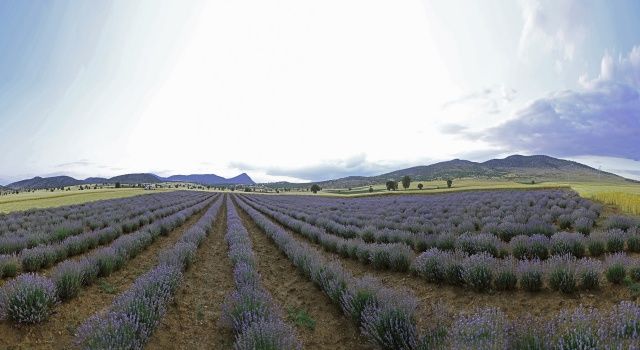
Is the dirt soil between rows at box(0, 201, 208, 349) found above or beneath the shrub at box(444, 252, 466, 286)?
beneath

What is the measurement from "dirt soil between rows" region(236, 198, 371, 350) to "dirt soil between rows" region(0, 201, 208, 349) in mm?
3198

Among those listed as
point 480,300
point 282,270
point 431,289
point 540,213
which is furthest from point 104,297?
point 540,213

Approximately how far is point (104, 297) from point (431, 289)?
6.44 metres

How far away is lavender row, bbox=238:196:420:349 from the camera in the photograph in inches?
152

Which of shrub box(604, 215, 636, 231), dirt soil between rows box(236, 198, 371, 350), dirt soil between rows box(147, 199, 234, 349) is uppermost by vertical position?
shrub box(604, 215, 636, 231)

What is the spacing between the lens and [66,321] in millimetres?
5180

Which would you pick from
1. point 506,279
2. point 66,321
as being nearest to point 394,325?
A: point 506,279

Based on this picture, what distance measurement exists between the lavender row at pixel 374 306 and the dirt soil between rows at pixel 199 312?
1.88 metres

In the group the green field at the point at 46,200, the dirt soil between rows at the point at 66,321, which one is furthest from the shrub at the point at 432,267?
the green field at the point at 46,200

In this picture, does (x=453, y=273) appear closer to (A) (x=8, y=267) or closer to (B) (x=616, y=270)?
(B) (x=616, y=270)

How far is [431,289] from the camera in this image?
6539mm

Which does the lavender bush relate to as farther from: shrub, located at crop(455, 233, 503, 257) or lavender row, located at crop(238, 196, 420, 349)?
shrub, located at crop(455, 233, 503, 257)

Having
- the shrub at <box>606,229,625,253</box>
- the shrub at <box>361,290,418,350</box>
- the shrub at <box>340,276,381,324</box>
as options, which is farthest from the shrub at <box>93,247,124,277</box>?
the shrub at <box>606,229,625,253</box>

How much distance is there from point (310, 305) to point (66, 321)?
399 cm
